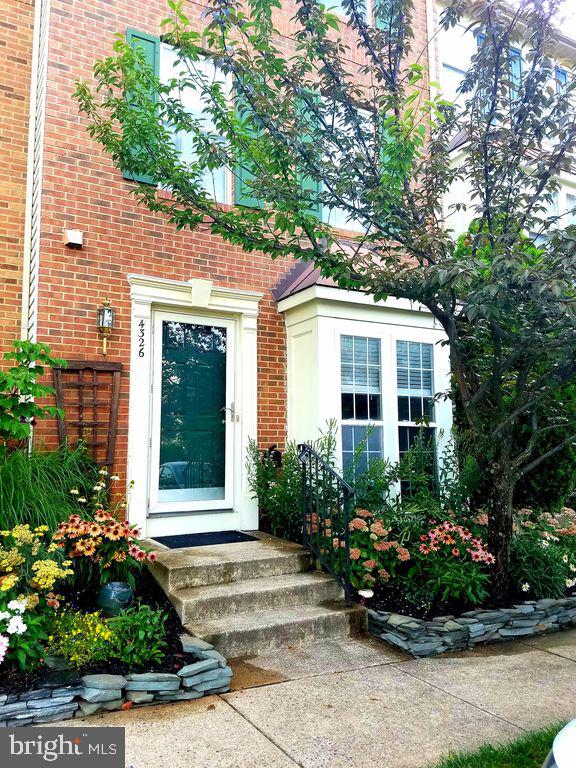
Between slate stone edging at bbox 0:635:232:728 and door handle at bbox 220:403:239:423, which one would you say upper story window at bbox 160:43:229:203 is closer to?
door handle at bbox 220:403:239:423

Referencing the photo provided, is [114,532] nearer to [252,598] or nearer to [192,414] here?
[252,598]

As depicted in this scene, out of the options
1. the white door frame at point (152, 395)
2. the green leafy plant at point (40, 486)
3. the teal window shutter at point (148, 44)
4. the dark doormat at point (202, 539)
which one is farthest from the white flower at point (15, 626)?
the teal window shutter at point (148, 44)

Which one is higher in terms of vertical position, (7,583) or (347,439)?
(347,439)

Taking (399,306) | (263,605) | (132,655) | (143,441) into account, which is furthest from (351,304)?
(132,655)

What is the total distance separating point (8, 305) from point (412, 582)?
4.31 metres

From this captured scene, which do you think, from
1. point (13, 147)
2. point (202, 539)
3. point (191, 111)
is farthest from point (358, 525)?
point (13, 147)

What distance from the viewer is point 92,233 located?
17.0 feet

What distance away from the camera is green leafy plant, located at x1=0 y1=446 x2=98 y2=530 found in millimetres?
3752

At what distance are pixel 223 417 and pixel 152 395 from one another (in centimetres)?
78

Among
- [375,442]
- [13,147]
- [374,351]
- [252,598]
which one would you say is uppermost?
[13,147]

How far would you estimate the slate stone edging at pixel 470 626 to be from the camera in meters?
3.83

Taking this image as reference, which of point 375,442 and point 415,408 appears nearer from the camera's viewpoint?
point 375,442

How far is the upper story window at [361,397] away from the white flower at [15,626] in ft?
11.1

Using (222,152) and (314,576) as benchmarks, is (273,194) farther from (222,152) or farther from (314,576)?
(314,576)
